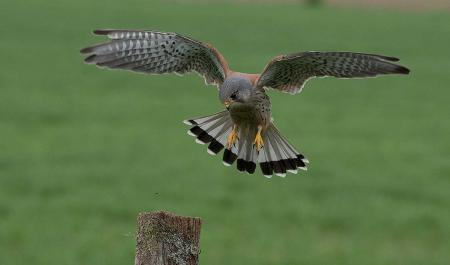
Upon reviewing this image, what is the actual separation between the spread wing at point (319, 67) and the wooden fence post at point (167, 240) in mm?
1571

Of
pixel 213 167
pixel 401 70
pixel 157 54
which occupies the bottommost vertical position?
pixel 213 167

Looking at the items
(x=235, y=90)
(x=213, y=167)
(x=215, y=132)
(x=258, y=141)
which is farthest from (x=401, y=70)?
(x=213, y=167)

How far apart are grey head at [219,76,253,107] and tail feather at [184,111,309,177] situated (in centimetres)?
48

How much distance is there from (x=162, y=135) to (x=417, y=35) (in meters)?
23.0

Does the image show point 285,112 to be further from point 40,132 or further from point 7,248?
point 7,248

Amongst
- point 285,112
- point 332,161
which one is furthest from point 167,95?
point 332,161

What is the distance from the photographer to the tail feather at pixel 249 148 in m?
6.64

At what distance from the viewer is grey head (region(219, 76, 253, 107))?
622 cm

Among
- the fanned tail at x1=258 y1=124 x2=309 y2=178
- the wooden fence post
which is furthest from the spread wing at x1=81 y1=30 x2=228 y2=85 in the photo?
the wooden fence post

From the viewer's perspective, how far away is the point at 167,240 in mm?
4781

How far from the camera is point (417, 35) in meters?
41.3

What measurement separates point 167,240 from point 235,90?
170 cm

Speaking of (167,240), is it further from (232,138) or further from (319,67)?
(319,67)

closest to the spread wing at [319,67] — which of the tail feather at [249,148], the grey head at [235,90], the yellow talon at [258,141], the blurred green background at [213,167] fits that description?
the grey head at [235,90]
